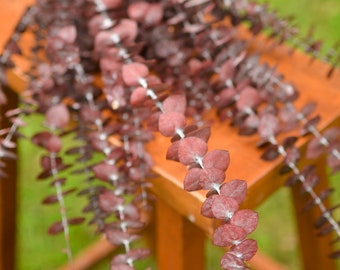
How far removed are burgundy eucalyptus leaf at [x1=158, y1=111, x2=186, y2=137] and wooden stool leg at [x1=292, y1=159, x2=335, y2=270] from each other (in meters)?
0.54

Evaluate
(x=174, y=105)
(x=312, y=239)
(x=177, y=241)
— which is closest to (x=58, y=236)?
(x=312, y=239)

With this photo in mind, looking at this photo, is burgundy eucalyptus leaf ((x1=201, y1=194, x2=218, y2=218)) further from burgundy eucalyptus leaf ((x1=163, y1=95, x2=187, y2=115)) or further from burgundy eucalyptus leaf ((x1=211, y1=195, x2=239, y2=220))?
burgundy eucalyptus leaf ((x1=163, y1=95, x2=187, y2=115))

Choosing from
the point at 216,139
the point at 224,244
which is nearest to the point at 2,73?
the point at 216,139

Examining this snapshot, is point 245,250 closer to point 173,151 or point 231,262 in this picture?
point 231,262

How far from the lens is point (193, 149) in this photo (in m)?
0.57

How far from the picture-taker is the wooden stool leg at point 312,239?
1.10 meters

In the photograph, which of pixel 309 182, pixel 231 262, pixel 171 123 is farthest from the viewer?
pixel 309 182

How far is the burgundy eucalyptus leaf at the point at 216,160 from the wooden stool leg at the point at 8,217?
2.32 ft

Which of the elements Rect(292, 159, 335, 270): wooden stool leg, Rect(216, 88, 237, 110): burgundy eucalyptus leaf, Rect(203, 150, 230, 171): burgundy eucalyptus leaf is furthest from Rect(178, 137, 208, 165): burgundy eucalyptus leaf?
Rect(292, 159, 335, 270): wooden stool leg

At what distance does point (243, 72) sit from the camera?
2.70 ft

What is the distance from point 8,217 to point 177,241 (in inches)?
20.6

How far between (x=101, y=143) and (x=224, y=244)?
0.29 m

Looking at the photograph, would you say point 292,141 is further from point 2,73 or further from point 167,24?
point 2,73

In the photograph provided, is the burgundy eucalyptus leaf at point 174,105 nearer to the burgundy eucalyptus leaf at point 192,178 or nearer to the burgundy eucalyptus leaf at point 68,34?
the burgundy eucalyptus leaf at point 192,178
